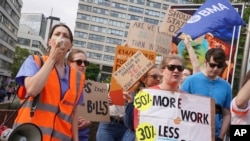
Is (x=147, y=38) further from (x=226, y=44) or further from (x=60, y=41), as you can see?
(x=60, y=41)

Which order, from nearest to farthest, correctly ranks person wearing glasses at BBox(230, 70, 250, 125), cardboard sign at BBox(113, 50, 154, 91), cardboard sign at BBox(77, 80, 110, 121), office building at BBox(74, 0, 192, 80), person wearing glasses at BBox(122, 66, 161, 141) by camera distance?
person wearing glasses at BBox(230, 70, 250, 125) → person wearing glasses at BBox(122, 66, 161, 141) → cardboard sign at BBox(77, 80, 110, 121) → cardboard sign at BBox(113, 50, 154, 91) → office building at BBox(74, 0, 192, 80)

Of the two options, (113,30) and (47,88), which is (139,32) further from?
(113,30)

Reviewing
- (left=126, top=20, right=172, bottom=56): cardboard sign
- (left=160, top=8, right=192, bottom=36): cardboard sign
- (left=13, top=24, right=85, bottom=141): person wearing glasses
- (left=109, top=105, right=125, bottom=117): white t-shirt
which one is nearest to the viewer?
(left=13, top=24, right=85, bottom=141): person wearing glasses

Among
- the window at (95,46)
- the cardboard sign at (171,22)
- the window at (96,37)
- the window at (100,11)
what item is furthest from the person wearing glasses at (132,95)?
the window at (100,11)

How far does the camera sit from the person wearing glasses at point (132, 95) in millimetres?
4602

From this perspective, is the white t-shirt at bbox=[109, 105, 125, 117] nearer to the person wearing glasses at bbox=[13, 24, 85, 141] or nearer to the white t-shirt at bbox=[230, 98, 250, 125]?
the person wearing glasses at bbox=[13, 24, 85, 141]

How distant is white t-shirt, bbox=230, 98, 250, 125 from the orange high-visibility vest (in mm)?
1199

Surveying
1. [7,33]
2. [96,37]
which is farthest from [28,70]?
[96,37]

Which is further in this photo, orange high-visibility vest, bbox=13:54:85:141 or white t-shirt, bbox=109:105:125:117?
white t-shirt, bbox=109:105:125:117

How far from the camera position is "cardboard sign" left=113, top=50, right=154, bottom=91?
5.48m

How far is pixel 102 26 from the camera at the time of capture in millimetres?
106375

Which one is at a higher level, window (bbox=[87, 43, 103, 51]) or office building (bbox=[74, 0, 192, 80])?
office building (bbox=[74, 0, 192, 80])

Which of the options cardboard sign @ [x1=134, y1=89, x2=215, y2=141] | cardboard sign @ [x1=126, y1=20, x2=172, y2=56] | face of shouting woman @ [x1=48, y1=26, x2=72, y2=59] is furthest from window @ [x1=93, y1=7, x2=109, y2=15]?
face of shouting woman @ [x1=48, y1=26, x2=72, y2=59]

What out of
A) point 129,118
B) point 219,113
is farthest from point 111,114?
point 219,113
